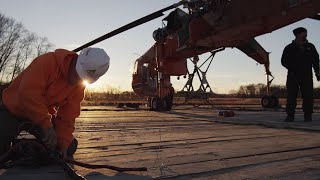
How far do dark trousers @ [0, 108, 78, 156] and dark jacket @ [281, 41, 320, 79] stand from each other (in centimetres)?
557

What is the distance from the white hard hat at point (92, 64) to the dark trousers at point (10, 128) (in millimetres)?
604

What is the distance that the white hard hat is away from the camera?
338cm

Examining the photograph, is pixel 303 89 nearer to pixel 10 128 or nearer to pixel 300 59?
pixel 300 59

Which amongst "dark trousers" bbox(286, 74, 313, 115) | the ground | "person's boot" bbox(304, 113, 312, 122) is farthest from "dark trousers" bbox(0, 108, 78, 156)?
"dark trousers" bbox(286, 74, 313, 115)

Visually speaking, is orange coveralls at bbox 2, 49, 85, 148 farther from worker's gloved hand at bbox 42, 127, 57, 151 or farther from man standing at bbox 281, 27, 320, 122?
man standing at bbox 281, 27, 320, 122

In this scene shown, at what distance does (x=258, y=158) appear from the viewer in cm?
362

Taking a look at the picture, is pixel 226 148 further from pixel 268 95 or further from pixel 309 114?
pixel 268 95

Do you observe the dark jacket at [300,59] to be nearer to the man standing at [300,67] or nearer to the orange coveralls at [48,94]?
the man standing at [300,67]

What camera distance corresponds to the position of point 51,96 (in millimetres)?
3617

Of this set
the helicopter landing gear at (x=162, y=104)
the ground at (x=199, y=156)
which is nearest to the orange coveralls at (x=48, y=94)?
the ground at (x=199, y=156)

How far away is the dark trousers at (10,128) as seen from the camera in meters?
3.61

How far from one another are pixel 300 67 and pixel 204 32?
9.06 feet

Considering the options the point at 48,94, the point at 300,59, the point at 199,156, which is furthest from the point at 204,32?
the point at 48,94

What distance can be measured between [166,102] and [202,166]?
969 cm
